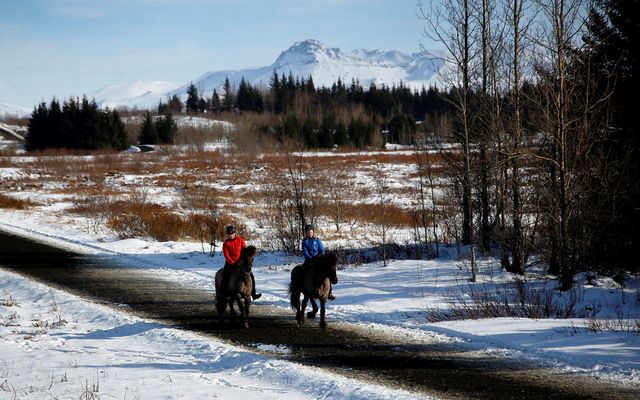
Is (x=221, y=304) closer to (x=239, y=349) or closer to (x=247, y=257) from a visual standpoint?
(x=247, y=257)

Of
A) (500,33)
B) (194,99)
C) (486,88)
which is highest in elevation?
(194,99)

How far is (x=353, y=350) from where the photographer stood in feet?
34.0

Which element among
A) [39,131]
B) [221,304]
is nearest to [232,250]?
[221,304]

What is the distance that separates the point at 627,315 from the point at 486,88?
963 cm

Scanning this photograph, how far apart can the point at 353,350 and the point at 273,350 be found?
61.3 inches

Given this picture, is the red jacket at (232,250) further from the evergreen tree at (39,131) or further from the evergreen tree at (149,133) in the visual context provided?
the evergreen tree at (149,133)

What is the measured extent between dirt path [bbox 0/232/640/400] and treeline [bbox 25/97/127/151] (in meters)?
80.5

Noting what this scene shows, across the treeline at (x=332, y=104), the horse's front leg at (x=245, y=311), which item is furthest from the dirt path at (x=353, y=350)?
the treeline at (x=332, y=104)

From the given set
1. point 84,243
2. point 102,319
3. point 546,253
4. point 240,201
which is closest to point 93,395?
point 102,319

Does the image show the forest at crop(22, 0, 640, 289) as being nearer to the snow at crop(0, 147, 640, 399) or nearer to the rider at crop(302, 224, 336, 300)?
the snow at crop(0, 147, 640, 399)

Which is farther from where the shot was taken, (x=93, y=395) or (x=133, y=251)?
(x=133, y=251)

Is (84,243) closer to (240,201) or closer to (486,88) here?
(240,201)

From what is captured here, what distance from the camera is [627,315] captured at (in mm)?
13188

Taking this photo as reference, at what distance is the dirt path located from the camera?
26.6 feet
